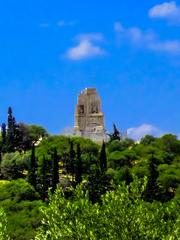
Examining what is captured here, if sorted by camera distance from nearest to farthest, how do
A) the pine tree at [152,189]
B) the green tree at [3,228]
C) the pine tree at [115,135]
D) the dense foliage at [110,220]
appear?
the dense foliage at [110,220] < the green tree at [3,228] < the pine tree at [152,189] < the pine tree at [115,135]

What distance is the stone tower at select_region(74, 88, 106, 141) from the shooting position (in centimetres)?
17962

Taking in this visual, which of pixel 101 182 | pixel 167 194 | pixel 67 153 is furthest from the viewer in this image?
pixel 67 153

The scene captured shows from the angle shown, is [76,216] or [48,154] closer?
[76,216]

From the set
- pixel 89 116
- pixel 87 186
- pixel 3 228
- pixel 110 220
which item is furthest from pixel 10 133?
pixel 110 220

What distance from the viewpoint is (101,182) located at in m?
120

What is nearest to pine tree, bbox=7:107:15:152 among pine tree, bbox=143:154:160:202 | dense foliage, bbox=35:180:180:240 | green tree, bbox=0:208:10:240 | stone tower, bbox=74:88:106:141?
stone tower, bbox=74:88:106:141

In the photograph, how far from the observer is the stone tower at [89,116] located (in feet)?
589

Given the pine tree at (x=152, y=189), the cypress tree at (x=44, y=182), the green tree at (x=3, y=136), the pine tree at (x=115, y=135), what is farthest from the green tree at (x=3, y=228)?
the pine tree at (x=115, y=135)

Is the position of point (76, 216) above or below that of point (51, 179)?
below

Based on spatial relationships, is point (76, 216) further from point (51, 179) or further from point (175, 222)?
point (51, 179)

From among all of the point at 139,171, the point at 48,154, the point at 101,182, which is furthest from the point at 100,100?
the point at 101,182

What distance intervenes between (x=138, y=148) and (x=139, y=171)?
2432 cm

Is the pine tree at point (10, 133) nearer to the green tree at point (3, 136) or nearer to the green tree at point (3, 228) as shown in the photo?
the green tree at point (3, 136)

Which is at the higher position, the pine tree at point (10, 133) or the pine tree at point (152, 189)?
the pine tree at point (10, 133)
